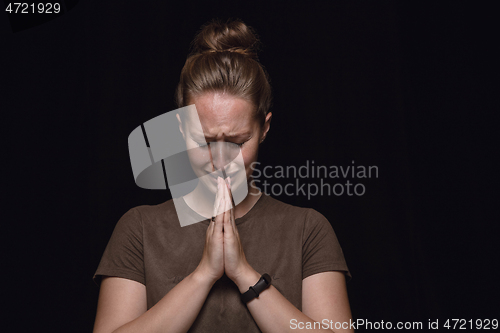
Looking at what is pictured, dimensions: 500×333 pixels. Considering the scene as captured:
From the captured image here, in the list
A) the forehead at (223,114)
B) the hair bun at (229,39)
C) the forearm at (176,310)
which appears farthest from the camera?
the hair bun at (229,39)

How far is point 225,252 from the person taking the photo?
1.28m

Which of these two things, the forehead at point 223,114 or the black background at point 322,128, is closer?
the forehead at point 223,114

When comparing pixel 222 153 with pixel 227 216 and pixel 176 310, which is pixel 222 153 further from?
pixel 176 310

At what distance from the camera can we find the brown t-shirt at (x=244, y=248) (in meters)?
1.34

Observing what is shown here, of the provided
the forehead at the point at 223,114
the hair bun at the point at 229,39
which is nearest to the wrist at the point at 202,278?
the forehead at the point at 223,114

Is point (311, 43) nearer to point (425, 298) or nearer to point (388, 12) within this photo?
point (388, 12)

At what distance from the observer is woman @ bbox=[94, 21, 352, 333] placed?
4.17ft

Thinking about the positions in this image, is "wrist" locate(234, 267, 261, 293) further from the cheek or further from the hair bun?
the hair bun

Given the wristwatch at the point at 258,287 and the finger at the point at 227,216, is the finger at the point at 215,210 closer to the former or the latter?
the finger at the point at 227,216

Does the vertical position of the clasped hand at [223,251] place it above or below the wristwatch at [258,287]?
above

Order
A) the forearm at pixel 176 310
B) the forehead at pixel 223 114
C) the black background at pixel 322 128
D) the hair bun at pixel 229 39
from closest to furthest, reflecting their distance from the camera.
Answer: the forearm at pixel 176 310 → the forehead at pixel 223 114 → the hair bun at pixel 229 39 → the black background at pixel 322 128

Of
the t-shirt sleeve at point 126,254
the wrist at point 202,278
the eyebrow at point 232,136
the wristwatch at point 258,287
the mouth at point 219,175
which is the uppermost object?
the eyebrow at point 232,136

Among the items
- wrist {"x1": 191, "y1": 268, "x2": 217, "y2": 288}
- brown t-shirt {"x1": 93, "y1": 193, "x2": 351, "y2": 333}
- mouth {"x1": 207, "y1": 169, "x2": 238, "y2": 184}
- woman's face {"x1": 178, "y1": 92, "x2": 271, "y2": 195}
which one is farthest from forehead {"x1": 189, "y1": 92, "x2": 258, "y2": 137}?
wrist {"x1": 191, "y1": 268, "x2": 217, "y2": 288}

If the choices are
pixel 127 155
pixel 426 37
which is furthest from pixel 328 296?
pixel 426 37
